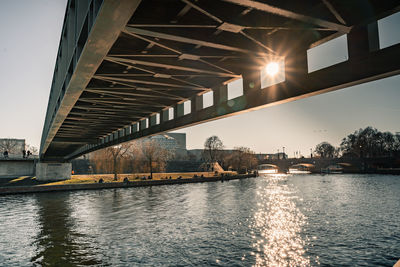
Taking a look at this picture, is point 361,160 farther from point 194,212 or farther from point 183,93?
point 183,93

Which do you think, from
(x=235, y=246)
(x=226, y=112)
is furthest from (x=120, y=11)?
(x=235, y=246)

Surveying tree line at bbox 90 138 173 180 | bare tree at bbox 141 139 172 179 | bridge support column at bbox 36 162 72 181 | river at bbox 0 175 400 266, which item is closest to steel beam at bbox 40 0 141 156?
river at bbox 0 175 400 266

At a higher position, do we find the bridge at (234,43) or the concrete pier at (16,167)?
the bridge at (234,43)

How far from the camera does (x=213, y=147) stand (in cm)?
10494

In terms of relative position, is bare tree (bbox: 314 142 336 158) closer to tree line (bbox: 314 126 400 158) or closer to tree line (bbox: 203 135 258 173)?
tree line (bbox: 314 126 400 158)

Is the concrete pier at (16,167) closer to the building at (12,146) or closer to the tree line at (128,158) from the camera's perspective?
the tree line at (128,158)

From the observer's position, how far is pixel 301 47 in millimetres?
8062

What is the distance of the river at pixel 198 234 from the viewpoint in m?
16.1

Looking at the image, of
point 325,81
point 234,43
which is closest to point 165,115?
point 234,43

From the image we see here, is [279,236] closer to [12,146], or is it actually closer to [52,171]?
[52,171]

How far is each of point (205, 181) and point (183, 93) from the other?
6031 centimetres

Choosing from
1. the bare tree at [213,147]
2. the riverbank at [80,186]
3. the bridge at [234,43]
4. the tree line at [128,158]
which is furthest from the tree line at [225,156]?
the bridge at [234,43]

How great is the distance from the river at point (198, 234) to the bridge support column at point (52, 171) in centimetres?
2683

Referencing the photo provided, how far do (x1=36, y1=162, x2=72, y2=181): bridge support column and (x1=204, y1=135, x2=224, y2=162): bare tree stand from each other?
5275 centimetres
